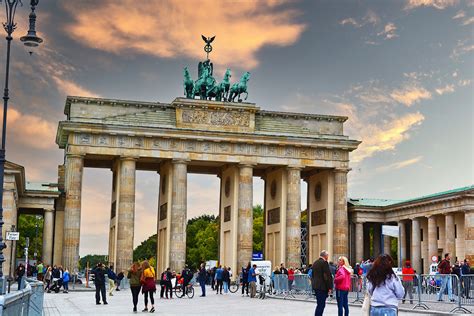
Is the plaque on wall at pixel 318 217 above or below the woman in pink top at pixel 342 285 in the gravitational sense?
above

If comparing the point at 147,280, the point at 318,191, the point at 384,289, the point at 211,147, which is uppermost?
the point at 211,147

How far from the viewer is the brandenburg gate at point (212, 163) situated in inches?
2726

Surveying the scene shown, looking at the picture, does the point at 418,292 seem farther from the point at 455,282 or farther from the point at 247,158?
the point at 247,158

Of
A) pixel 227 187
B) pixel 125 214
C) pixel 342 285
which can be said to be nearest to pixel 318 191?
pixel 227 187

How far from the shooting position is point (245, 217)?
73188mm

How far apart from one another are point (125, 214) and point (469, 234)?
2973 cm

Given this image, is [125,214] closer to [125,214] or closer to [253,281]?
[125,214]

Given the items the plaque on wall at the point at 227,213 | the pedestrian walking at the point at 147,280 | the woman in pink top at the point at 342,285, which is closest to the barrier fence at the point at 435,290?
the woman in pink top at the point at 342,285

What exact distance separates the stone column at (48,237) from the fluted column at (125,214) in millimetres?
5901

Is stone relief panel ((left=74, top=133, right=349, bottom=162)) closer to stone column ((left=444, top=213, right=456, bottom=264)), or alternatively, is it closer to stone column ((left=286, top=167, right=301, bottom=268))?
stone column ((left=286, top=167, right=301, bottom=268))

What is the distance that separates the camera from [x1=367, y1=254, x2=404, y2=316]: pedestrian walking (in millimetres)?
13820

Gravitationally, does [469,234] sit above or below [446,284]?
above

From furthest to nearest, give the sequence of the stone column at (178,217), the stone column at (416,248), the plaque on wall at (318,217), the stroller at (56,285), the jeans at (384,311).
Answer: the plaque on wall at (318,217), the stone column at (416,248), the stone column at (178,217), the stroller at (56,285), the jeans at (384,311)

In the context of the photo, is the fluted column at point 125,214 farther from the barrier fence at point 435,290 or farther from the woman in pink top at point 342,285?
the woman in pink top at point 342,285
